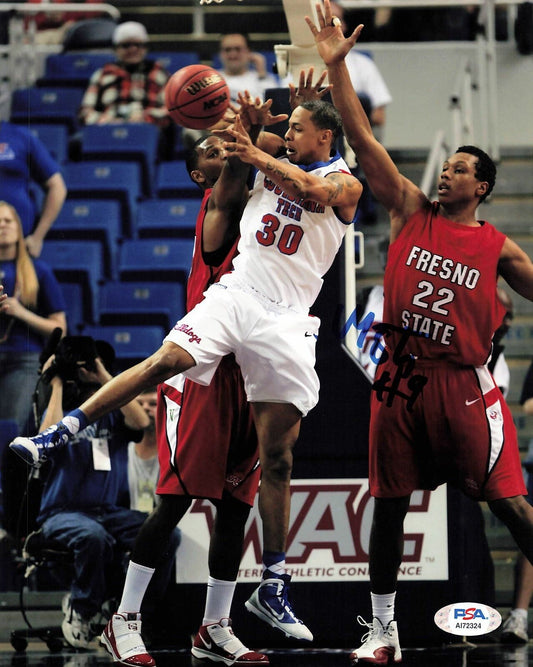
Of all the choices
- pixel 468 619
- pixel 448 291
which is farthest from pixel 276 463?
pixel 468 619

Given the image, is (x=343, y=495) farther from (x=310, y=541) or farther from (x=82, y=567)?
(x=82, y=567)

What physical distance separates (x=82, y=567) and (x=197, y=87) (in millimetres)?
2425

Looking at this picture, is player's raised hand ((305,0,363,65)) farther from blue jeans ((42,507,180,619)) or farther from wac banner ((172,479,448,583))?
blue jeans ((42,507,180,619))

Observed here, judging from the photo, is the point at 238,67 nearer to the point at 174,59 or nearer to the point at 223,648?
the point at 174,59

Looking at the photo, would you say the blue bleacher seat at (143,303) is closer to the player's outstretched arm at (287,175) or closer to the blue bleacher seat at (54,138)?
the blue bleacher seat at (54,138)

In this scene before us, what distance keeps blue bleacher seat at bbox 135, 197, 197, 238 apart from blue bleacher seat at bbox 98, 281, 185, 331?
2.38 ft

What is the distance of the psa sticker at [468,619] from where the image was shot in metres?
5.67

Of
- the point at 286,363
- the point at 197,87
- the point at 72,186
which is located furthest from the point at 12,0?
the point at 286,363

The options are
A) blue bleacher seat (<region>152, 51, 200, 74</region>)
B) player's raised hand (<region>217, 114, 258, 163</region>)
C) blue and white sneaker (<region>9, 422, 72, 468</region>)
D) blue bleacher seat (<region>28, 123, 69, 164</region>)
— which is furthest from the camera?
blue bleacher seat (<region>152, 51, 200, 74</region>)

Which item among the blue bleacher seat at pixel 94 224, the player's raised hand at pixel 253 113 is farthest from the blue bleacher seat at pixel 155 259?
the player's raised hand at pixel 253 113

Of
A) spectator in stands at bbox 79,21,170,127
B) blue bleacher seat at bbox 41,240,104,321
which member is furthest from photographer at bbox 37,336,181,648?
spectator in stands at bbox 79,21,170,127

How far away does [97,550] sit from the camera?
232 inches

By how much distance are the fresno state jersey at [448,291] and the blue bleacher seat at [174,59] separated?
19.9 ft

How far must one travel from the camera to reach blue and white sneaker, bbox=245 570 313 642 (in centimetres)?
484
